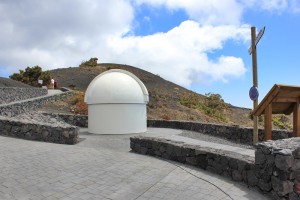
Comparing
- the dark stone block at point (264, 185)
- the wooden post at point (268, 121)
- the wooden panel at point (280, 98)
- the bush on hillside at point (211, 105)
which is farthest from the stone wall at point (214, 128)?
the bush on hillside at point (211, 105)

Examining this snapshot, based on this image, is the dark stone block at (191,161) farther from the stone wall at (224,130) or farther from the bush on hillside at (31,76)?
the bush on hillside at (31,76)

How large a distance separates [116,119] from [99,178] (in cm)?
679

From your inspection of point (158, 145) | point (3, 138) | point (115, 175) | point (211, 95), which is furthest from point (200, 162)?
point (211, 95)

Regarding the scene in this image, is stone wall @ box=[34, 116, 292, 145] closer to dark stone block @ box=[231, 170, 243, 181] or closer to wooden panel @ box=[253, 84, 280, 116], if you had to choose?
wooden panel @ box=[253, 84, 280, 116]

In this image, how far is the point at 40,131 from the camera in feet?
33.9

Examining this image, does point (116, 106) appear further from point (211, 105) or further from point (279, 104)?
point (211, 105)

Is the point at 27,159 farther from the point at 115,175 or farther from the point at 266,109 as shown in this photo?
the point at 266,109

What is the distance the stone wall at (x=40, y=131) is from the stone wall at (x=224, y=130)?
6565mm

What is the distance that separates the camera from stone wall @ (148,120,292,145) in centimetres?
1216

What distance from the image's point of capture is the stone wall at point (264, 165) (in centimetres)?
561

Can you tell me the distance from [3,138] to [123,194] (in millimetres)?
6096

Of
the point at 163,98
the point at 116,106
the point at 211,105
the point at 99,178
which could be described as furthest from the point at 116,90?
the point at 211,105

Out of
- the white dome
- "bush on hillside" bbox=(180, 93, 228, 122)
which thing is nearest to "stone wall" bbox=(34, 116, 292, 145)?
the white dome

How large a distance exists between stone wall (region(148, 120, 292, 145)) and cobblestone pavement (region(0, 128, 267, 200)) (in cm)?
590
